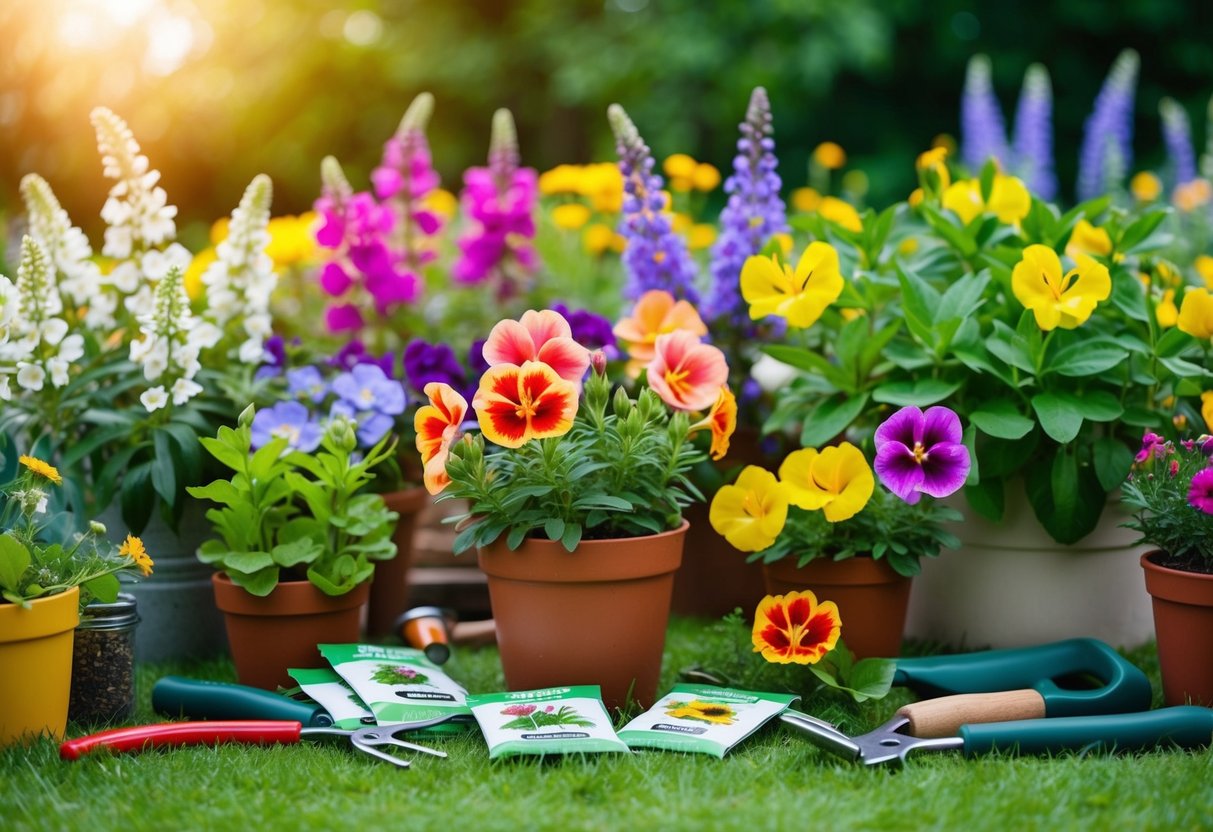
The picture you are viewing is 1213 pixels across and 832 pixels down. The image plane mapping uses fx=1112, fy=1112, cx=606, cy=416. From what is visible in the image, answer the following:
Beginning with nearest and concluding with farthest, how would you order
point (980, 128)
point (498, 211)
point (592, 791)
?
1. point (592, 791)
2. point (498, 211)
3. point (980, 128)

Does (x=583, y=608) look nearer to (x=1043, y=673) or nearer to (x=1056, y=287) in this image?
(x=1043, y=673)

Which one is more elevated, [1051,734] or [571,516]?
[571,516]

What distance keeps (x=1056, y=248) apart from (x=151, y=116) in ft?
23.5

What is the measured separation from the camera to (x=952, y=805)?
55.7 inches

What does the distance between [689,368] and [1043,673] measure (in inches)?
31.4

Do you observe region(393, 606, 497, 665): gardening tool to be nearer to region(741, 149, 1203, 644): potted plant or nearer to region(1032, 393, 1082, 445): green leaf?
region(741, 149, 1203, 644): potted plant

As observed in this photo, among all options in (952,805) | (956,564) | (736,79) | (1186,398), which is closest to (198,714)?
(952,805)

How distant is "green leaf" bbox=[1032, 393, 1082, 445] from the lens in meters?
1.95

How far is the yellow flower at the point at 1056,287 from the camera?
1.90m

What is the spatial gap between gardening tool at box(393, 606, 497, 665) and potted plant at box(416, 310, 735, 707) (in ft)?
0.91

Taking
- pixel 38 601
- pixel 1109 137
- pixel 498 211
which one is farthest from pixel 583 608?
pixel 1109 137

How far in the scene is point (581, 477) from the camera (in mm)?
1831

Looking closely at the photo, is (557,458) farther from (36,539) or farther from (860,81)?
(860,81)

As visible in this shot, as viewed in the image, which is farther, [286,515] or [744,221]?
[744,221]
